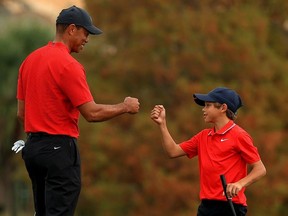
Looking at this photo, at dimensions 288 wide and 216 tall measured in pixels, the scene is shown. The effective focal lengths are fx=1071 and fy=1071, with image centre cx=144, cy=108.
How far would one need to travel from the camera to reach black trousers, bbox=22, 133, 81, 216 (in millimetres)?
8047

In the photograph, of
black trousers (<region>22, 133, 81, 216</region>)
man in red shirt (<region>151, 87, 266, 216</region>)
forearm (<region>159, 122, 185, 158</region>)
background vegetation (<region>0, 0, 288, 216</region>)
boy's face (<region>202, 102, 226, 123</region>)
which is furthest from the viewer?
background vegetation (<region>0, 0, 288, 216</region>)

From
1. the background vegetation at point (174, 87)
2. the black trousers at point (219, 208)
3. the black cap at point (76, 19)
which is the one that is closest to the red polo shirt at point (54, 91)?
the black cap at point (76, 19)

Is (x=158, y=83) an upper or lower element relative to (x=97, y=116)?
lower

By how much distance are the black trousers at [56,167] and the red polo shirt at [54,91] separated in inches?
3.3

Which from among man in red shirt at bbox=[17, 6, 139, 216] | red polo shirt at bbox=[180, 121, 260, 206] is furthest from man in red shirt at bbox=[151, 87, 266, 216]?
man in red shirt at bbox=[17, 6, 139, 216]

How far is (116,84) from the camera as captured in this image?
118 feet

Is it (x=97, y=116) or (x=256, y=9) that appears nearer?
(x=97, y=116)

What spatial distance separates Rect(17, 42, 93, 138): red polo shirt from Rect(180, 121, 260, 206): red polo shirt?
119 centimetres

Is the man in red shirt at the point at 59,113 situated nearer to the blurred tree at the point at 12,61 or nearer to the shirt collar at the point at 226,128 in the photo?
the shirt collar at the point at 226,128

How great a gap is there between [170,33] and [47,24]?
7.53 m

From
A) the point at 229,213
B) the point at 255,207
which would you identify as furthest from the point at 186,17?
the point at 229,213

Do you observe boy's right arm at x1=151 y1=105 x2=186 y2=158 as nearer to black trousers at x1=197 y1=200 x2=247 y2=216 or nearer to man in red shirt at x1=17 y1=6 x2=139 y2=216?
black trousers at x1=197 y1=200 x2=247 y2=216

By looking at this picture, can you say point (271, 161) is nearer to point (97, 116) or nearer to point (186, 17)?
point (186, 17)

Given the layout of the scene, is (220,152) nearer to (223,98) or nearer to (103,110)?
(223,98)
